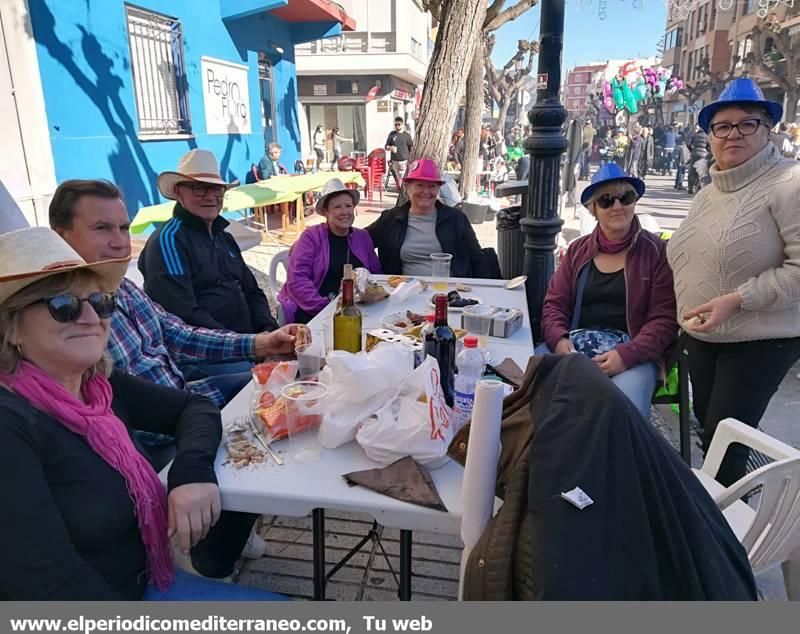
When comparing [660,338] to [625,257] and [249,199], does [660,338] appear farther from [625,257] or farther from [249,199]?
[249,199]

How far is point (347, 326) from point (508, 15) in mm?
8006

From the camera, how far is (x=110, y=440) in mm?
1403

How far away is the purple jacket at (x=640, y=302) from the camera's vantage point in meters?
2.70

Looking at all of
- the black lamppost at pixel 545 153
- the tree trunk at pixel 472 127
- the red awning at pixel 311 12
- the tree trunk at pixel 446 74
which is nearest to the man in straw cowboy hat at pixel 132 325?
the black lamppost at pixel 545 153

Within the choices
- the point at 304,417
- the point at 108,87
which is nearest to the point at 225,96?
the point at 108,87

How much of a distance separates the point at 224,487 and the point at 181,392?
1.53 ft

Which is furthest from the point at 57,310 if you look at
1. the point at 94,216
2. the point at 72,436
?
the point at 94,216

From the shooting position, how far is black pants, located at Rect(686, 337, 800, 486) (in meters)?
2.30

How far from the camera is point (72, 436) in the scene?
52.7 inches

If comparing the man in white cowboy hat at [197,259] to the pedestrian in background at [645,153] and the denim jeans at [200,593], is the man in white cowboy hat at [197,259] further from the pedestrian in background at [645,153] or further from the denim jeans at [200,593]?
the pedestrian in background at [645,153]

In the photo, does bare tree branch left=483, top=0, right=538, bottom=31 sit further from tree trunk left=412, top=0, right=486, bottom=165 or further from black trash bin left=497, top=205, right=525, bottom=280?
black trash bin left=497, top=205, right=525, bottom=280

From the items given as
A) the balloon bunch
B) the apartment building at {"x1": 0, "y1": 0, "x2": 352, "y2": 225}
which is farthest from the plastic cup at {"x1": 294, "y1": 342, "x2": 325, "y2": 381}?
the balloon bunch

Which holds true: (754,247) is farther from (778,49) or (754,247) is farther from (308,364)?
(778,49)

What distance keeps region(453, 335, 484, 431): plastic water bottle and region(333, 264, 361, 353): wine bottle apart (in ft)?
Answer: 1.85
